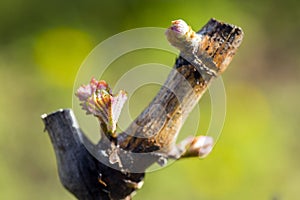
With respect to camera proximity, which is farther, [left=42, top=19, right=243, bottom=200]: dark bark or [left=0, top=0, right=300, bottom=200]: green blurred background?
[left=0, top=0, right=300, bottom=200]: green blurred background

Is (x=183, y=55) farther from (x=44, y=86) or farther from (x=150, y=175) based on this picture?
(x=44, y=86)

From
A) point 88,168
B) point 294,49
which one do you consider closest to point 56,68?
point 294,49

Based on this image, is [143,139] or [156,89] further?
[156,89]

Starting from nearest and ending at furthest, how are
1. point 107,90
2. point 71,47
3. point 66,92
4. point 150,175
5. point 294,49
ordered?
1. point 107,90
2. point 150,175
3. point 66,92
4. point 71,47
5. point 294,49

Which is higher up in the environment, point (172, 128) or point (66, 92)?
point (66, 92)

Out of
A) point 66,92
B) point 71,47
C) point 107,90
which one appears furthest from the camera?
point 71,47

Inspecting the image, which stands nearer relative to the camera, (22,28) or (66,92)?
(66,92)

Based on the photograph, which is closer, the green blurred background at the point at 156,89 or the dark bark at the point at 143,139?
the dark bark at the point at 143,139

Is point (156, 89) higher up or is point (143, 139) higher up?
point (156, 89)
